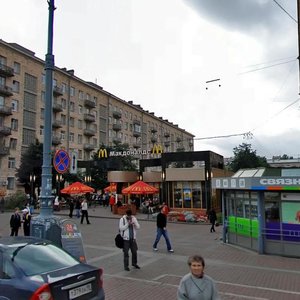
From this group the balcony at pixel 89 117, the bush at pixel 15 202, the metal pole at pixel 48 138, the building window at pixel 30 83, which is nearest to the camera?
the metal pole at pixel 48 138

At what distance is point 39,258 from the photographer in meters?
5.98

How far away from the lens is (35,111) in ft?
204

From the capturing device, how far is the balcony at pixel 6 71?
54.9 meters

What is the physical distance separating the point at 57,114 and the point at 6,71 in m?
14.0

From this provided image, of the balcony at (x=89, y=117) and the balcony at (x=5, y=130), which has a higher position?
the balcony at (x=89, y=117)

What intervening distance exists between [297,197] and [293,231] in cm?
118

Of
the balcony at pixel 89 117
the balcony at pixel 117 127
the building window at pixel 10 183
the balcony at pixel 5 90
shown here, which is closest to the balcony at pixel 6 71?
the balcony at pixel 5 90

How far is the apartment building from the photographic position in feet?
185

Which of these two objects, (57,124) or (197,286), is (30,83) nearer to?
(57,124)

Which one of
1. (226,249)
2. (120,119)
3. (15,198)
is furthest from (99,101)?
(226,249)

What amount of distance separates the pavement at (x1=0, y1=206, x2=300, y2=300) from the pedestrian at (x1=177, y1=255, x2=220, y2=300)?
3960 mm

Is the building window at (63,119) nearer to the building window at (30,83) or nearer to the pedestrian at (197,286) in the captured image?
the building window at (30,83)

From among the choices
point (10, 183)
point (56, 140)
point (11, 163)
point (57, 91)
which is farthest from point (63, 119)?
point (10, 183)

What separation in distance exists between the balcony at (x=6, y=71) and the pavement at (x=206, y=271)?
4438 centimetres
